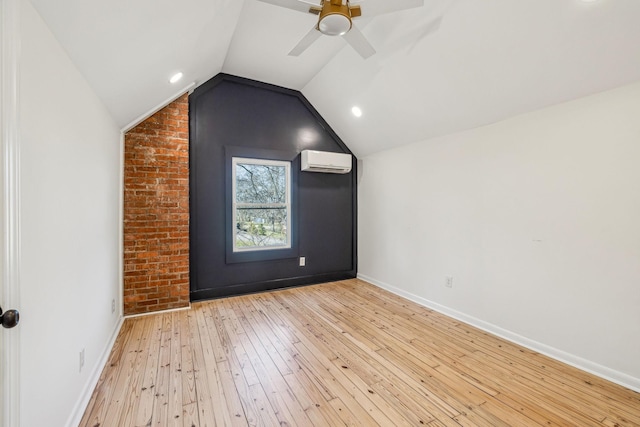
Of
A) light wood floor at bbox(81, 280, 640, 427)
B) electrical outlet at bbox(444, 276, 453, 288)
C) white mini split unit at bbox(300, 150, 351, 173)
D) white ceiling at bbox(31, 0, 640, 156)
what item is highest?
white ceiling at bbox(31, 0, 640, 156)

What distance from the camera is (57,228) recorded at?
1.38 m

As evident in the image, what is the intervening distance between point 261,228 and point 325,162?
1391mm

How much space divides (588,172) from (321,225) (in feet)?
10.4

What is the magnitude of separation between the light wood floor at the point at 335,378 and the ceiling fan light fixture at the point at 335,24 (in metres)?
2.52

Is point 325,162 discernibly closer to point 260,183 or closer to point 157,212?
point 260,183

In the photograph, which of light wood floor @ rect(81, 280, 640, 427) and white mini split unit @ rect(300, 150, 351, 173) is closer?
light wood floor @ rect(81, 280, 640, 427)

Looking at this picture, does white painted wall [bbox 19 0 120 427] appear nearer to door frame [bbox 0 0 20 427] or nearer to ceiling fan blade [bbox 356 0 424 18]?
door frame [bbox 0 0 20 427]

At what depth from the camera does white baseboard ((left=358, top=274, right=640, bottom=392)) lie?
1.98 m

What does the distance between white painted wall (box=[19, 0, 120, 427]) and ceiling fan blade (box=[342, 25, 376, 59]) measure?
1781 millimetres

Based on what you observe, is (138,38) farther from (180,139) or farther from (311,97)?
(311,97)

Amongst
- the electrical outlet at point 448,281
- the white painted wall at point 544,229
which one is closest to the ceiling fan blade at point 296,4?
the white painted wall at point 544,229

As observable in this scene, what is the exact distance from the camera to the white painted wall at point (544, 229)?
2008 millimetres

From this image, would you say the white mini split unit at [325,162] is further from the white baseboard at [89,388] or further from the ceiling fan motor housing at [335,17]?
the white baseboard at [89,388]

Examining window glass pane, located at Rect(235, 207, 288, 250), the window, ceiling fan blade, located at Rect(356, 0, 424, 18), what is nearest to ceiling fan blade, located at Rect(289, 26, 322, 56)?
ceiling fan blade, located at Rect(356, 0, 424, 18)
